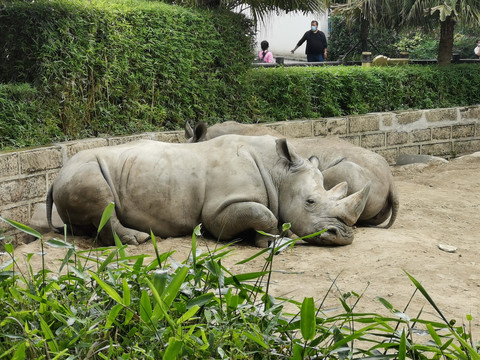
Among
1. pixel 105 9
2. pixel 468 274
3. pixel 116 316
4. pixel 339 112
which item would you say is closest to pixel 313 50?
pixel 339 112

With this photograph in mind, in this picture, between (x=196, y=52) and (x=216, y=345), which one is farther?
(x=196, y=52)

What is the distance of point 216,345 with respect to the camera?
2469 millimetres

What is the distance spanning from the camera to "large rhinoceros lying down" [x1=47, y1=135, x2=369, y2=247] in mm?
6891

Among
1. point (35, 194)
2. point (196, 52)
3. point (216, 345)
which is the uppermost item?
point (196, 52)

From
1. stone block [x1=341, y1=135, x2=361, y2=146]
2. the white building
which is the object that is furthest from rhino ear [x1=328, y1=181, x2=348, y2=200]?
the white building

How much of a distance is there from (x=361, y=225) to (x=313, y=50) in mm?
11177

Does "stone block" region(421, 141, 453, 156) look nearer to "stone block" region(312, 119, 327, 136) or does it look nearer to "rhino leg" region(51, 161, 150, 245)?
"stone block" region(312, 119, 327, 136)

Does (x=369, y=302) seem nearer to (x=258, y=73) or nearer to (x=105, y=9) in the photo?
(x=105, y=9)

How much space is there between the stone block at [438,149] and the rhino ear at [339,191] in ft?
20.8

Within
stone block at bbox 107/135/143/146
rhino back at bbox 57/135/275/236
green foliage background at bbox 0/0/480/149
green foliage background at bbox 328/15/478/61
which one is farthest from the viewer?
green foliage background at bbox 328/15/478/61

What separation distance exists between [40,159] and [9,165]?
41 cm

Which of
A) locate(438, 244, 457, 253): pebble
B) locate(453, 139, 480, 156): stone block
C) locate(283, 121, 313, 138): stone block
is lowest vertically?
locate(453, 139, 480, 156): stone block

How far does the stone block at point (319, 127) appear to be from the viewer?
11438mm

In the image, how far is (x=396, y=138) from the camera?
12.7 m
